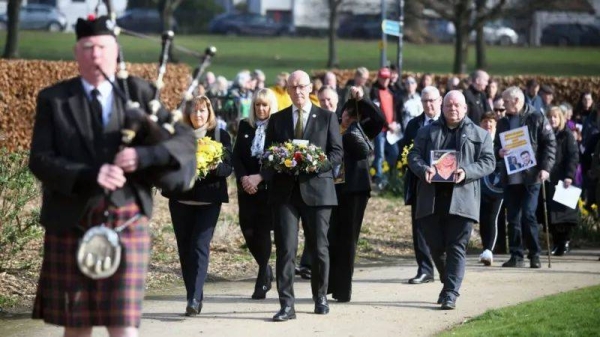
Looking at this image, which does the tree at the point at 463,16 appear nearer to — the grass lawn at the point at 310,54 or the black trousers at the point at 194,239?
the grass lawn at the point at 310,54

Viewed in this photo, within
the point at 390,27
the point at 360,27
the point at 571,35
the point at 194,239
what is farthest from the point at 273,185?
the point at 571,35

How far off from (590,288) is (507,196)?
215 cm

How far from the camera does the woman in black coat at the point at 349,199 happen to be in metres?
11.2

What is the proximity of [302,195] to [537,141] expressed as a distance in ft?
13.6

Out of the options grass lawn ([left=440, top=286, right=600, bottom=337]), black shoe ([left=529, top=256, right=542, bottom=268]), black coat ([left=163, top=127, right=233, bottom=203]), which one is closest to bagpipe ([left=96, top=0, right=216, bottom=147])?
grass lawn ([left=440, top=286, right=600, bottom=337])

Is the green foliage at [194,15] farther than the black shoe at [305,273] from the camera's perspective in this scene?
Yes

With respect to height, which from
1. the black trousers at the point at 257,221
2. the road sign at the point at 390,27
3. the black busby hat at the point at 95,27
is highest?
the road sign at the point at 390,27

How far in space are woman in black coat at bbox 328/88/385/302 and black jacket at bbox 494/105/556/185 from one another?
262cm

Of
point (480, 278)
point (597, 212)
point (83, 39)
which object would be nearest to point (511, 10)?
point (597, 212)

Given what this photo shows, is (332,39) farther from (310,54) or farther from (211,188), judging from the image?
(211,188)

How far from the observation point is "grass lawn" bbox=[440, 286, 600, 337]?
30.4 ft

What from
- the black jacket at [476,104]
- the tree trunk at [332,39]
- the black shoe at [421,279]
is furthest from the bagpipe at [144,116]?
the tree trunk at [332,39]

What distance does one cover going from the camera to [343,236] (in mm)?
11320

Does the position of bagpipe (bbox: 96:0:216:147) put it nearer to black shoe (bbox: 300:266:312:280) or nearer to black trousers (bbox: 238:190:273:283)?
black trousers (bbox: 238:190:273:283)
